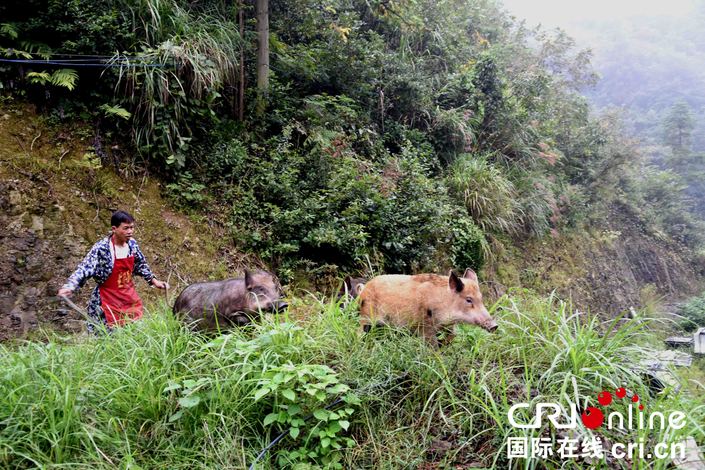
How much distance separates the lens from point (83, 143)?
6.63 meters

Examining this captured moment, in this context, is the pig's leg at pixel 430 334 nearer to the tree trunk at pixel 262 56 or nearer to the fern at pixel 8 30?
the tree trunk at pixel 262 56

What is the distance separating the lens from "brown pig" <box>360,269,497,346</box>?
3.62 meters

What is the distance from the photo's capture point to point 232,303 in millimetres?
3951

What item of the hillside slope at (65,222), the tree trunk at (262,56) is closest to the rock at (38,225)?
the hillside slope at (65,222)

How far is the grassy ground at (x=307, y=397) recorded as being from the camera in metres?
2.79

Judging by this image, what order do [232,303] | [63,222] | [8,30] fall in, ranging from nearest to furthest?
[232,303] → [63,222] → [8,30]

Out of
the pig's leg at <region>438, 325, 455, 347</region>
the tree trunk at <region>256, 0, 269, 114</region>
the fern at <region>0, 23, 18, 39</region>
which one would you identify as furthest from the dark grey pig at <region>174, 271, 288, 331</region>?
the tree trunk at <region>256, 0, 269, 114</region>

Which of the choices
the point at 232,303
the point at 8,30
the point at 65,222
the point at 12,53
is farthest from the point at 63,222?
the point at 232,303

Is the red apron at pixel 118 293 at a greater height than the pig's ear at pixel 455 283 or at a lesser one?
lesser

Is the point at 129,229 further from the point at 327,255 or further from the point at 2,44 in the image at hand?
the point at 2,44

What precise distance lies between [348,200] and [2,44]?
513cm

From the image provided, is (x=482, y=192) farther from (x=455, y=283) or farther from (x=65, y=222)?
(x=65, y=222)

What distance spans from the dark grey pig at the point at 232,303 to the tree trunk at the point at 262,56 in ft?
16.2

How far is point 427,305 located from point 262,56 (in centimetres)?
618
